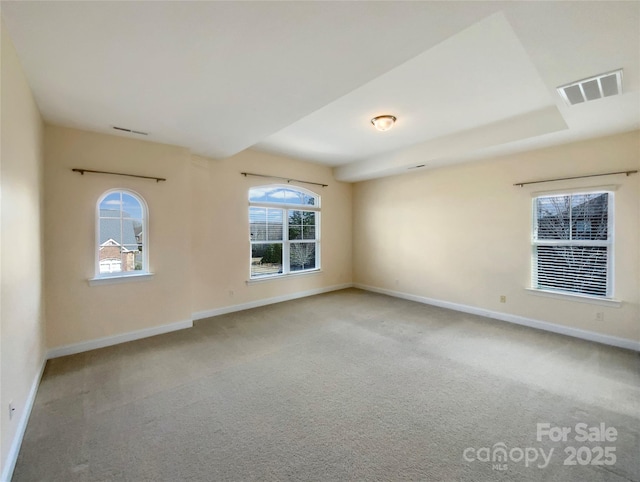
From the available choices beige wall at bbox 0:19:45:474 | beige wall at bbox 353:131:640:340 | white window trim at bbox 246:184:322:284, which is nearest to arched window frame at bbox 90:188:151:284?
beige wall at bbox 0:19:45:474

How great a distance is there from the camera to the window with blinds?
348cm

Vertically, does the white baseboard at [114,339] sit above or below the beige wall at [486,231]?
below

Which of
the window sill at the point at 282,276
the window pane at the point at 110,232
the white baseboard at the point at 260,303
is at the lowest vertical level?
the white baseboard at the point at 260,303

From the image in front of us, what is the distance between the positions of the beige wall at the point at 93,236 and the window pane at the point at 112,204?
0.11 m

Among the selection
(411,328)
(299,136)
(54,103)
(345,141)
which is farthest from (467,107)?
(54,103)

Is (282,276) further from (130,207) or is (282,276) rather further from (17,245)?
(17,245)

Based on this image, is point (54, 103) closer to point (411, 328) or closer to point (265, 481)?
point (265, 481)

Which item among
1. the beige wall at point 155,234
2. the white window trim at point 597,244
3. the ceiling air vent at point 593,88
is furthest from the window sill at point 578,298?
the beige wall at point 155,234

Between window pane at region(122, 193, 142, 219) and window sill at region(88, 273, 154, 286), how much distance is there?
2.57ft

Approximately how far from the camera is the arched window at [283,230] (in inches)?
201

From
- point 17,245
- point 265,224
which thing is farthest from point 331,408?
point 265,224

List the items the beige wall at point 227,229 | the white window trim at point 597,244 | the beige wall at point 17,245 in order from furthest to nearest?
the beige wall at point 227,229
the white window trim at point 597,244
the beige wall at point 17,245

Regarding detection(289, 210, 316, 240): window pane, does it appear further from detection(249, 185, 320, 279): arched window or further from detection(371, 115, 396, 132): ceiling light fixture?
detection(371, 115, 396, 132): ceiling light fixture

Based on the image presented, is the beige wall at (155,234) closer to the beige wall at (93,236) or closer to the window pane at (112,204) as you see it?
the beige wall at (93,236)
